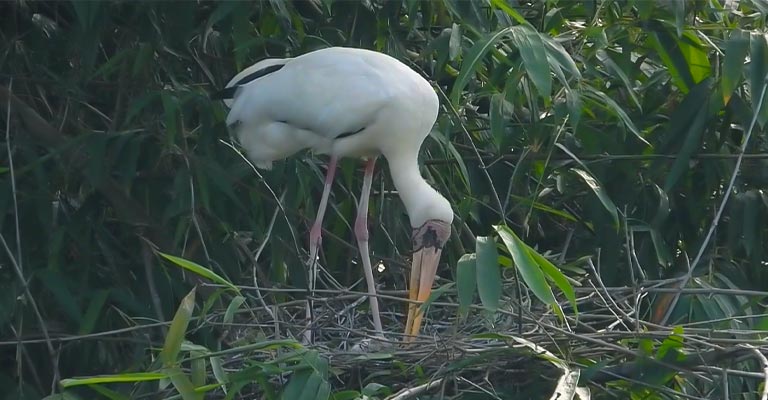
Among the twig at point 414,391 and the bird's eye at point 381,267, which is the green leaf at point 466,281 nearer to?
the twig at point 414,391

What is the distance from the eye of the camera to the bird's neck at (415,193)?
4969 millimetres

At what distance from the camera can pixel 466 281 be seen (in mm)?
3537

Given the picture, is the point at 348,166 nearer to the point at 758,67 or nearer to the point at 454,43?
the point at 454,43

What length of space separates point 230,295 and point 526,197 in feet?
3.38

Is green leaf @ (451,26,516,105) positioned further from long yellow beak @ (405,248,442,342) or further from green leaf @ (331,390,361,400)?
green leaf @ (331,390,361,400)

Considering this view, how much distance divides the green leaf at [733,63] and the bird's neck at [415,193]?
95 centimetres

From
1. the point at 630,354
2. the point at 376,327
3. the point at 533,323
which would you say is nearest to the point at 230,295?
the point at 376,327

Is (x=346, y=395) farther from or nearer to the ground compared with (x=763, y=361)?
nearer to the ground

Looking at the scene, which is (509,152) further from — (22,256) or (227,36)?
(22,256)

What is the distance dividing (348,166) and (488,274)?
1993 mm

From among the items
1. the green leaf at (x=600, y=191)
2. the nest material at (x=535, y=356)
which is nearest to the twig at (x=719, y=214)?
the nest material at (x=535, y=356)

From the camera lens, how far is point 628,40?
5047mm

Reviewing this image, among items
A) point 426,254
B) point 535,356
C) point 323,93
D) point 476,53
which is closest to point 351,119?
point 323,93

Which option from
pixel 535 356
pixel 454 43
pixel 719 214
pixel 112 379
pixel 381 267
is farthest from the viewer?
pixel 381 267
